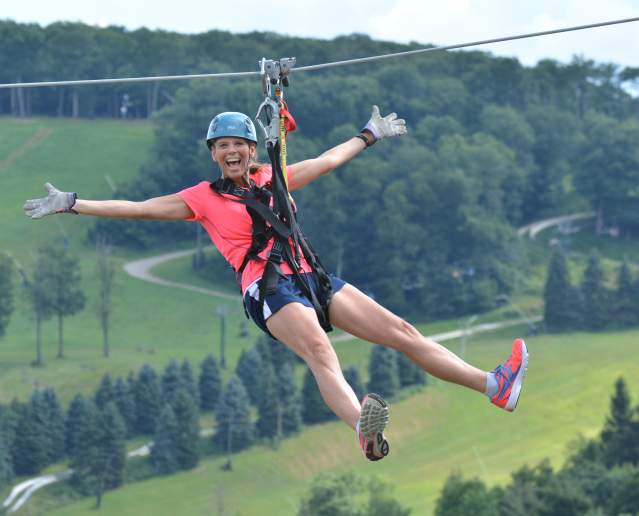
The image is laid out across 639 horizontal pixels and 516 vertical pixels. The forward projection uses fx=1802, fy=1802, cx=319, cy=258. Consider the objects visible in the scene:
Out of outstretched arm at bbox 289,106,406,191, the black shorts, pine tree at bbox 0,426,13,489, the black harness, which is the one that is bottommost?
pine tree at bbox 0,426,13,489

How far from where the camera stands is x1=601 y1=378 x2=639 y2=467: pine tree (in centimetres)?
7288

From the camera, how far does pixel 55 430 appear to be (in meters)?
76.7

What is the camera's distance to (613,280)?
10362 centimetres

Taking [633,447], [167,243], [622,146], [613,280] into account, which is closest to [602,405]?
[633,447]

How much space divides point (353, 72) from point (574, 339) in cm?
5005

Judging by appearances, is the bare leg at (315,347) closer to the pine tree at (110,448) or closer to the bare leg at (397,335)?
the bare leg at (397,335)

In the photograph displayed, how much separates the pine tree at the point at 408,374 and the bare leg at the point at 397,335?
67.4 metres

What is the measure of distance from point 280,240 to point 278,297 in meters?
0.53

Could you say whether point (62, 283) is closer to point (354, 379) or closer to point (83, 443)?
point (83, 443)

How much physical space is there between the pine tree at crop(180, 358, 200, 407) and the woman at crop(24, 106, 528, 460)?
6536 cm

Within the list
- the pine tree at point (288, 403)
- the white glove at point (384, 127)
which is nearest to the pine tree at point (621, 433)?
the pine tree at point (288, 403)

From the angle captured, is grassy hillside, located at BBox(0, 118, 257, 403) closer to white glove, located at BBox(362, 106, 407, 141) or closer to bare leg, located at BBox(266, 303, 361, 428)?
white glove, located at BBox(362, 106, 407, 141)

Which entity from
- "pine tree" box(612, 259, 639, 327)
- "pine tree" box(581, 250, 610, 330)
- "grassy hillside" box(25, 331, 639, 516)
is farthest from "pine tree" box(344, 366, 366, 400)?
"pine tree" box(612, 259, 639, 327)

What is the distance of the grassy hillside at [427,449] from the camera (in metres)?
70.1
